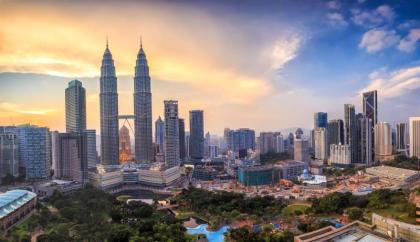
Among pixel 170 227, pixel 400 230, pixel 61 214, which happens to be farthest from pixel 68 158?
pixel 400 230

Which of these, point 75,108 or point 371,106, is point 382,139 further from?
point 75,108

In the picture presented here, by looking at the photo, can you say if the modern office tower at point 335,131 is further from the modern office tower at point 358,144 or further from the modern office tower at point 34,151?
the modern office tower at point 34,151

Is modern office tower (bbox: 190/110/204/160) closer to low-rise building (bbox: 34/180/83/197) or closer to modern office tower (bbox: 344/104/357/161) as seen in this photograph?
modern office tower (bbox: 344/104/357/161)

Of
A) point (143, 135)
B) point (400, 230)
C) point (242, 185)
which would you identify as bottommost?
point (242, 185)

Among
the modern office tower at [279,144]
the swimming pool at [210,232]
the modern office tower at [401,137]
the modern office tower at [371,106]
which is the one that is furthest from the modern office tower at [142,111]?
the modern office tower at [401,137]

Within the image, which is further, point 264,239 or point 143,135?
point 143,135

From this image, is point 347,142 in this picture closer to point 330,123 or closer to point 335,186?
point 330,123
